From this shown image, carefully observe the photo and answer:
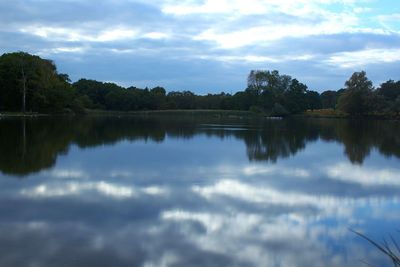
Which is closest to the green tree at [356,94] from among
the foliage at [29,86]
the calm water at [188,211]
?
the foliage at [29,86]

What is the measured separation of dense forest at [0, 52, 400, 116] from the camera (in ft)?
233

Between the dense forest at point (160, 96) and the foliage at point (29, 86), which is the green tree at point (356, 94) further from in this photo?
the foliage at point (29, 86)

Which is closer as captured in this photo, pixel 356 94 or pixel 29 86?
pixel 29 86

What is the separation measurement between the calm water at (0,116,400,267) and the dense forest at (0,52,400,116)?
56.8 metres

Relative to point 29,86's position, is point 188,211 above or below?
below

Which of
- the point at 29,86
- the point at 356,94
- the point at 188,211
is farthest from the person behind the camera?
the point at 356,94

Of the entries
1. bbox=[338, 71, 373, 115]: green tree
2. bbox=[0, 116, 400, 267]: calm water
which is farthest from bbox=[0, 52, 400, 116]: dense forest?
bbox=[0, 116, 400, 267]: calm water

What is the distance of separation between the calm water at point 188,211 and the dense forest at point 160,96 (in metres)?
56.8

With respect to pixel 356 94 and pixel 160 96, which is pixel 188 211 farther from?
pixel 160 96

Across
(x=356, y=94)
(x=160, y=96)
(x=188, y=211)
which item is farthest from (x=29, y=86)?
(x=188, y=211)

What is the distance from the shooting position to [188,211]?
29.9ft

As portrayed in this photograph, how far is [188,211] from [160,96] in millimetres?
116846

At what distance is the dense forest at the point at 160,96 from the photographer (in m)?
70.9

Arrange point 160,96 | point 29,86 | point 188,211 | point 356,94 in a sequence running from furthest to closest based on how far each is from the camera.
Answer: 1. point 160,96
2. point 356,94
3. point 29,86
4. point 188,211
